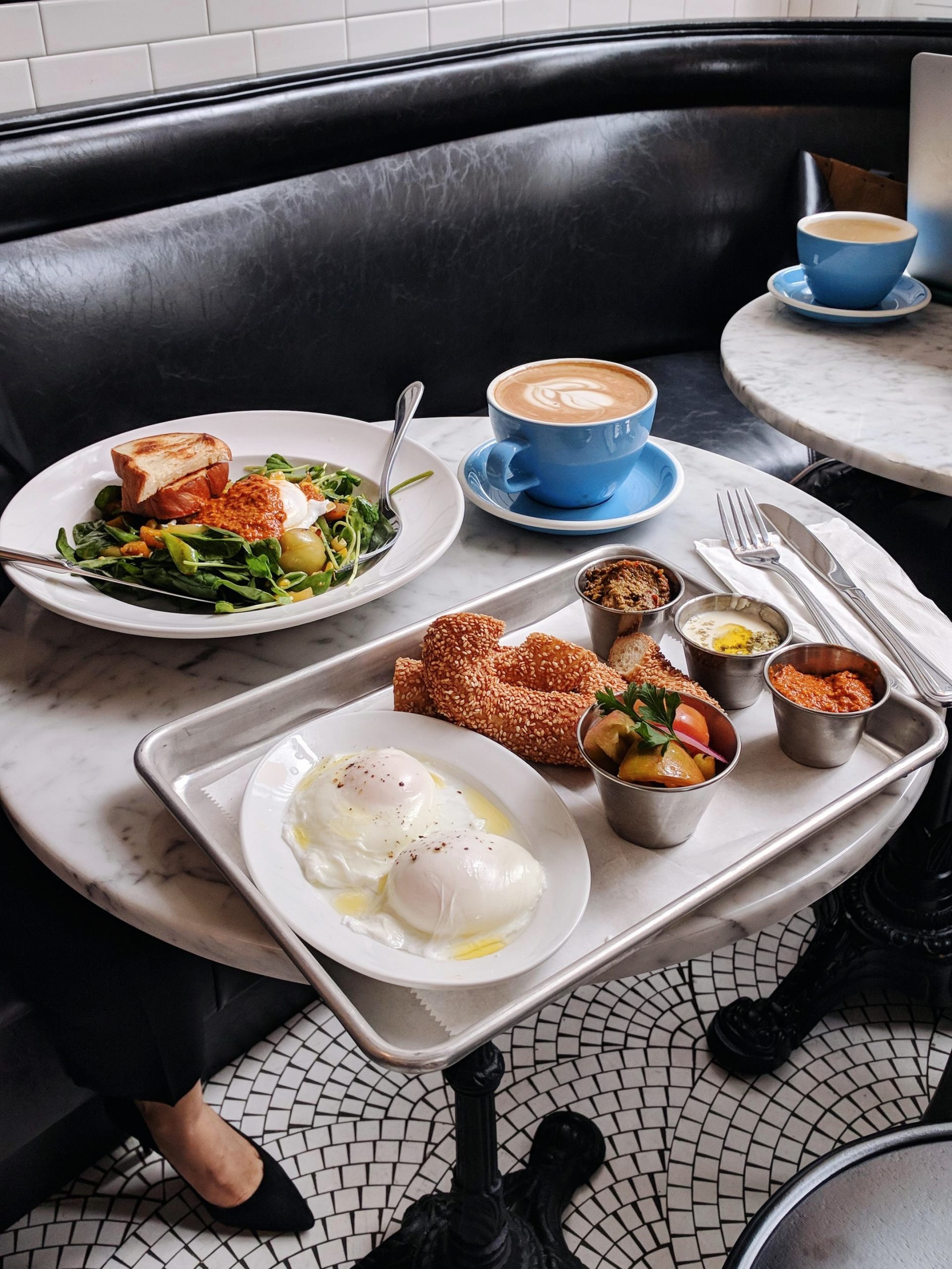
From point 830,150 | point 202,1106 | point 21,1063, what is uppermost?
point 830,150

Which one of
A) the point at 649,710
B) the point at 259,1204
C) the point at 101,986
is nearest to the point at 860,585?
the point at 649,710

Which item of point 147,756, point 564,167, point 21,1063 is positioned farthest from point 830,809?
point 564,167

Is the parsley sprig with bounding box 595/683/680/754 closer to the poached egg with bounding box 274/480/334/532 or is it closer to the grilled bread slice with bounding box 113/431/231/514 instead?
the poached egg with bounding box 274/480/334/532

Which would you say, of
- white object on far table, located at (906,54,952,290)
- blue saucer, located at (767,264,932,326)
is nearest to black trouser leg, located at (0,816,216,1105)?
blue saucer, located at (767,264,932,326)

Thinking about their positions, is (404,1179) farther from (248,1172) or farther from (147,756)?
(147,756)

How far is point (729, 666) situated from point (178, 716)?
0.49 m

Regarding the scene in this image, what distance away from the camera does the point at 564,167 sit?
2.40m

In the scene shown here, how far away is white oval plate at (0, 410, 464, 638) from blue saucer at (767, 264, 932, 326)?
2.74 feet

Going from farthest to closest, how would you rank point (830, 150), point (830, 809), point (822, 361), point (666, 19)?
point (666, 19), point (830, 150), point (822, 361), point (830, 809)

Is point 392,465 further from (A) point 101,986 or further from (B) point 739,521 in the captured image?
(A) point 101,986

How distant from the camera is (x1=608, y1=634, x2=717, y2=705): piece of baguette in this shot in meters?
0.85

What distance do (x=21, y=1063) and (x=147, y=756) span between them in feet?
1.95

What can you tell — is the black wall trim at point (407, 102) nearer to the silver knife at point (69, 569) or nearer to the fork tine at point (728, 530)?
the silver knife at point (69, 569)

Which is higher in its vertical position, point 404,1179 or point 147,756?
point 147,756
